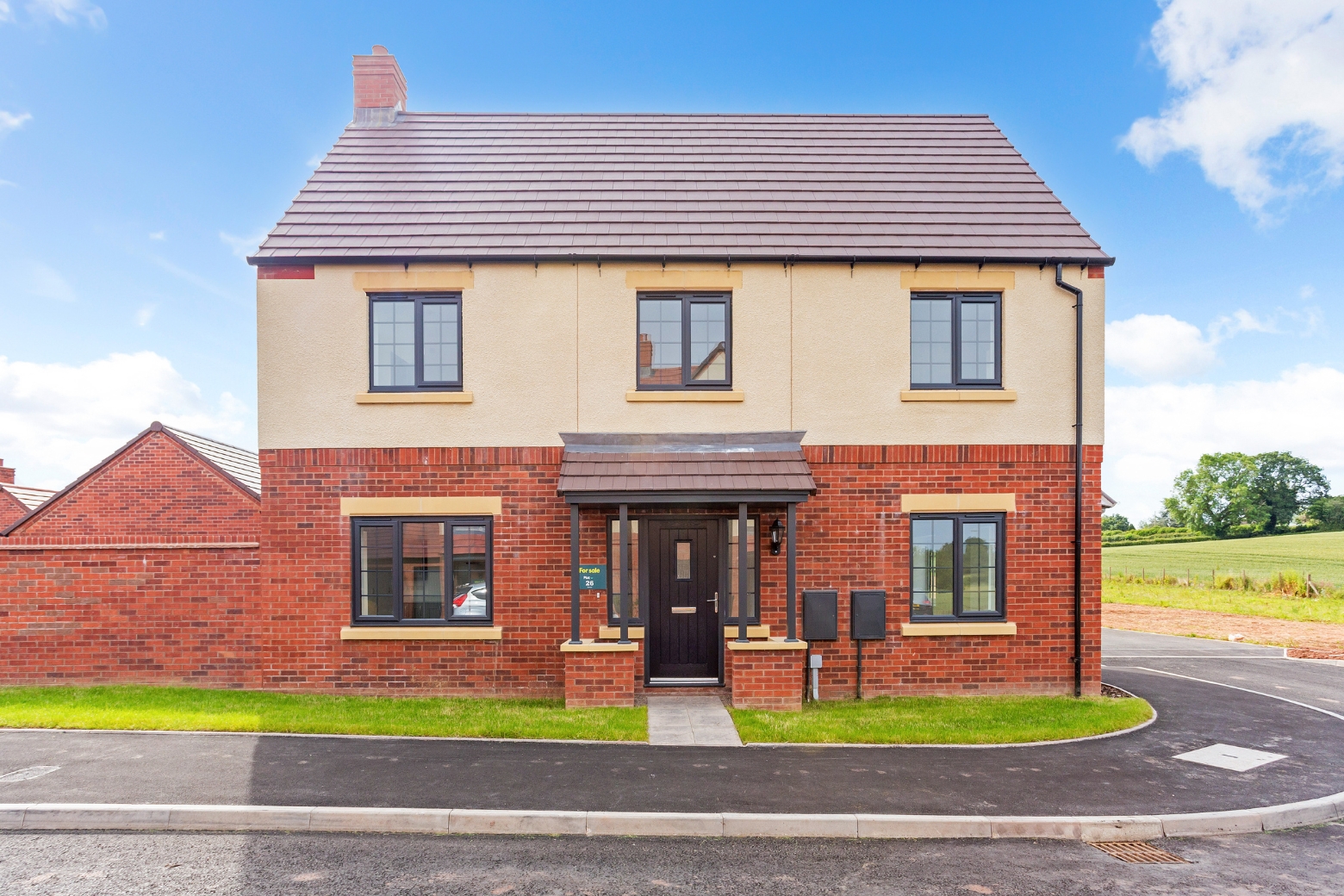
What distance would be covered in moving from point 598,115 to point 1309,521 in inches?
3473

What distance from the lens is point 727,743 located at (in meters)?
8.19

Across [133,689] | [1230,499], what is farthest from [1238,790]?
[1230,499]

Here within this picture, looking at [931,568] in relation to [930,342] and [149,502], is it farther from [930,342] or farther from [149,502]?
[149,502]

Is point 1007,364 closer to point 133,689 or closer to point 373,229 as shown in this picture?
point 373,229

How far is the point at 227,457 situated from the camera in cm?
1617

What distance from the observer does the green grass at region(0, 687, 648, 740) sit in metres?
8.46

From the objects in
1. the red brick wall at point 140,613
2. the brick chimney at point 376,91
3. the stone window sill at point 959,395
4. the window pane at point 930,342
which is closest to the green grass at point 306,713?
the red brick wall at point 140,613

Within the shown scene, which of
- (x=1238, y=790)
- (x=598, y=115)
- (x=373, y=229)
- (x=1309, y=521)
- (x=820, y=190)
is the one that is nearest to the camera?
(x=1238, y=790)

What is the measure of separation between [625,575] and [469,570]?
2.31 m

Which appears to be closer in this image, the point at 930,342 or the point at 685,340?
the point at 685,340

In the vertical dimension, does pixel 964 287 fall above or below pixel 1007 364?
above

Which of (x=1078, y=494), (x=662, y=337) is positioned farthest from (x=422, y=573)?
(x=1078, y=494)

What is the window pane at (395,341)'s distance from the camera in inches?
415

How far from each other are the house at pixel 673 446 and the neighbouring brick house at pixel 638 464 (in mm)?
38
